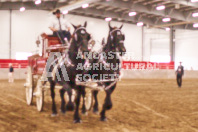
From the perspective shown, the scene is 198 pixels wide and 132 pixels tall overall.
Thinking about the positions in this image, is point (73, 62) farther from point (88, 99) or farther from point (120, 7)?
point (120, 7)

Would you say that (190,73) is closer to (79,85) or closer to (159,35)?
(159,35)

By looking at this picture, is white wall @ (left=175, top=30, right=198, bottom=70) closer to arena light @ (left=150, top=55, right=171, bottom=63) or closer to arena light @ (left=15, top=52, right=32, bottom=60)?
arena light @ (left=150, top=55, right=171, bottom=63)

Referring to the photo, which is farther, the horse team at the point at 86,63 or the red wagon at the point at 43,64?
the red wagon at the point at 43,64

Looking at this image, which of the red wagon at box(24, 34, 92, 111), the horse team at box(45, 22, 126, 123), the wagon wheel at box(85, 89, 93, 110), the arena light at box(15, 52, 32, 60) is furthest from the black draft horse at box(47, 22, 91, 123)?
the arena light at box(15, 52, 32, 60)

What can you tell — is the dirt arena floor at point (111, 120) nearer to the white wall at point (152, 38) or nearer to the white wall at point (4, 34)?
the white wall at point (4, 34)

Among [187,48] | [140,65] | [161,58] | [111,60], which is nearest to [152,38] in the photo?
[161,58]

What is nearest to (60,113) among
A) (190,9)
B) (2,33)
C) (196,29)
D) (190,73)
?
(2,33)

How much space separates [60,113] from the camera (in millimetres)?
8758

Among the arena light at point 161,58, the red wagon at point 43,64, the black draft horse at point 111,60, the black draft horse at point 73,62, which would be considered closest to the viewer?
the black draft horse at point 73,62

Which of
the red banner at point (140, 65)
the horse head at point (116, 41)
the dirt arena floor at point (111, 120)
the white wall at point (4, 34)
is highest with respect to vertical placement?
the white wall at point (4, 34)

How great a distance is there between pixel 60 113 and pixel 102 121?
1.61m

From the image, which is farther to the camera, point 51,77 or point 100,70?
point 51,77

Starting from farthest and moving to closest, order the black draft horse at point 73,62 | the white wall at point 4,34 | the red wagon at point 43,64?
the white wall at point 4,34, the red wagon at point 43,64, the black draft horse at point 73,62

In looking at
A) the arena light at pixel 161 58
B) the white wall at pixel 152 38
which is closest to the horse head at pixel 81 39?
the white wall at pixel 152 38
